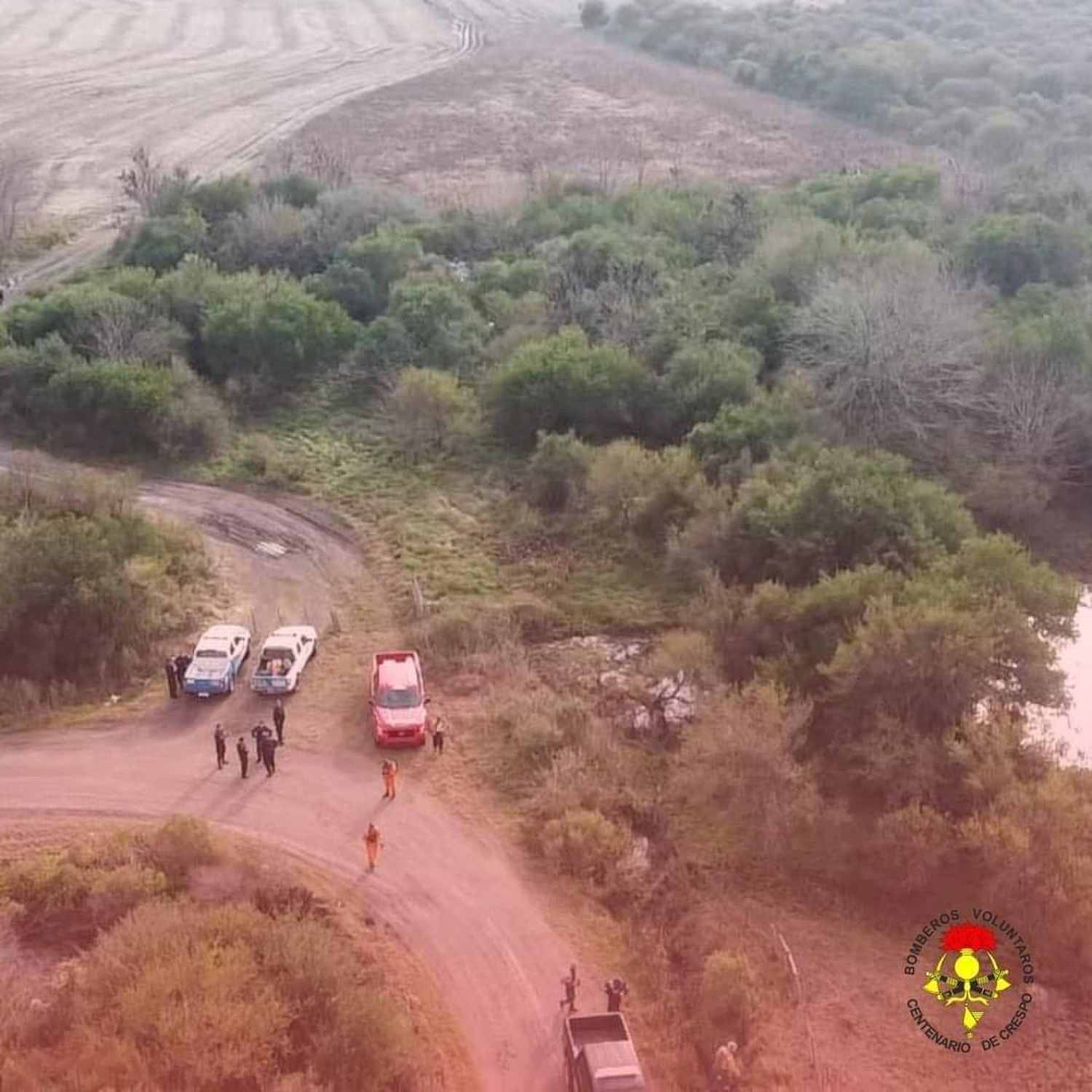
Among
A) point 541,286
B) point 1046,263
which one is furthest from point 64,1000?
point 1046,263

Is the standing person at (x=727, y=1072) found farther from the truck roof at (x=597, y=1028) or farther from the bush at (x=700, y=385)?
the bush at (x=700, y=385)

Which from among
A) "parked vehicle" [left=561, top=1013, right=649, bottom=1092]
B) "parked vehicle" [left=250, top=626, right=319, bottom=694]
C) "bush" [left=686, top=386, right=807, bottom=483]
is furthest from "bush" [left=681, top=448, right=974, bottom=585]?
"parked vehicle" [left=561, top=1013, right=649, bottom=1092]

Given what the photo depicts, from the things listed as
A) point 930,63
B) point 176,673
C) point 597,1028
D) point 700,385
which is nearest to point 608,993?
point 597,1028

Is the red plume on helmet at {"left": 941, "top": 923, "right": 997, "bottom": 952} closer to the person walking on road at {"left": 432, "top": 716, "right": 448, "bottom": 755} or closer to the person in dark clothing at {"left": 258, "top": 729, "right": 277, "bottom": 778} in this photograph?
the person walking on road at {"left": 432, "top": 716, "right": 448, "bottom": 755}

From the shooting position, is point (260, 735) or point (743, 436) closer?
point (260, 735)

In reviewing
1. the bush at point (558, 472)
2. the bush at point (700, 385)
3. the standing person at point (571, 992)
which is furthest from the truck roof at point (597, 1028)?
the bush at point (700, 385)

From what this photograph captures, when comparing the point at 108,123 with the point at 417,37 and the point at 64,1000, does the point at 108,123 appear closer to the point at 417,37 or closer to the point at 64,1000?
the point at 417,37

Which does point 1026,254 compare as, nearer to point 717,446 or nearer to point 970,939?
point 717,446
